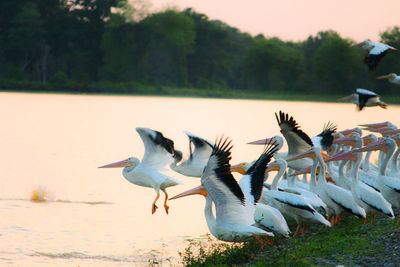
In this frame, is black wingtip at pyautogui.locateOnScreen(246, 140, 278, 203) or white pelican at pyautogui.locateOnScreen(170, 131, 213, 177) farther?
white pelican at pyautogui.locateOnScreen(170, 131, 213, 177)

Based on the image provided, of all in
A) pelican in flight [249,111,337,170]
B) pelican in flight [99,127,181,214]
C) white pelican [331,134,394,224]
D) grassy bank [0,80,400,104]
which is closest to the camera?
white pelican [331,134,394,224]

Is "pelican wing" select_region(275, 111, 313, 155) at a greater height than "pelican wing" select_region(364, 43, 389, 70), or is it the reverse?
"pelican wing" select_region(364, 43, 389, 70)

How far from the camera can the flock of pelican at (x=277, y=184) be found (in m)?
5.58

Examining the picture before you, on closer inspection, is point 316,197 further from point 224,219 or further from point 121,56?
point 121,56

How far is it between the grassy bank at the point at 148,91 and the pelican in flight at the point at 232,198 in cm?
3841

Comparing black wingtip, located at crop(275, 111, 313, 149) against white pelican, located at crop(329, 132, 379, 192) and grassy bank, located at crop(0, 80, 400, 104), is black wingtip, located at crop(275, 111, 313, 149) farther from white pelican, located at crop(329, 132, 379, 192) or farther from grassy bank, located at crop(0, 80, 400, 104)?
grassy bank, located at crop(0, 80, 400, 104)

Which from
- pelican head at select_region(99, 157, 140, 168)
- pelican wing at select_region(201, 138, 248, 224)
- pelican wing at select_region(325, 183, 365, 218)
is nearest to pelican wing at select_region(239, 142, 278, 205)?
pelican wing at select_region(201, 138, 248, 224)

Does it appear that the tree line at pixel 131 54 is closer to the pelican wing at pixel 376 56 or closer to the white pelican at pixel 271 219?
the pelican wing at pixel 376 56

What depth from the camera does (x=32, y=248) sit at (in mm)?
7594

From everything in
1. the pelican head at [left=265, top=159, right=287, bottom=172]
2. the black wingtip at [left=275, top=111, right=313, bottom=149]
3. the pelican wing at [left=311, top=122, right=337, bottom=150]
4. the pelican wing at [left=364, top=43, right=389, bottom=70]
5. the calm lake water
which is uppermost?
the pelican wing at [left=364, top=43, right=389, bottom=70]

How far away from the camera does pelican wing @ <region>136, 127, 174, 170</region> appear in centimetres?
783

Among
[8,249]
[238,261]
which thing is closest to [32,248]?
[8,249]

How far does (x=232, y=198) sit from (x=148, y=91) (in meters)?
42.1

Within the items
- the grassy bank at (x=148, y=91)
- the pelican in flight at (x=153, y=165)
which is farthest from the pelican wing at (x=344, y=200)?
the grassy bank at (x=148, y=91)
